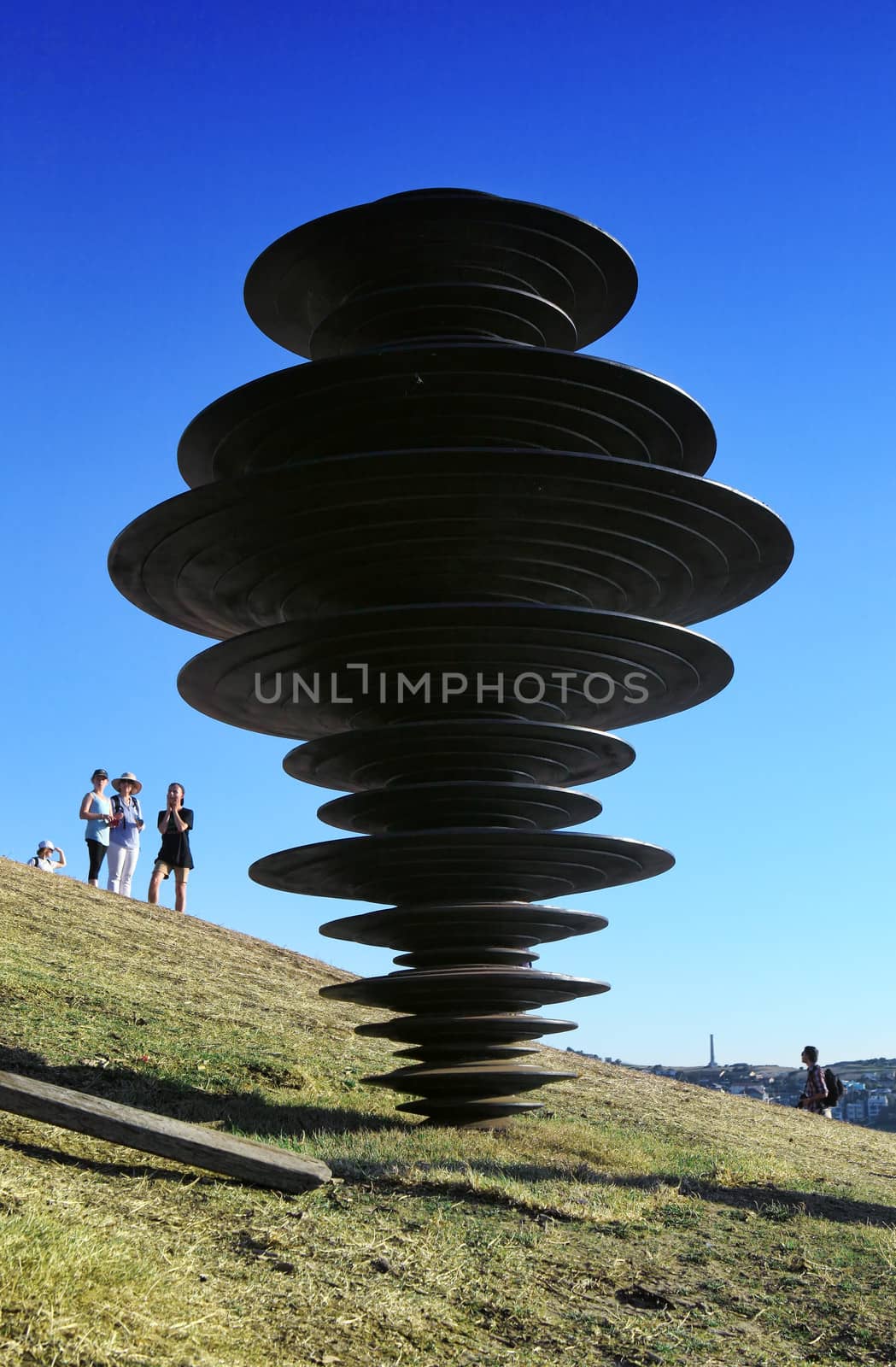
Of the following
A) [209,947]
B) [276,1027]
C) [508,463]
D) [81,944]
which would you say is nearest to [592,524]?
[508,463]

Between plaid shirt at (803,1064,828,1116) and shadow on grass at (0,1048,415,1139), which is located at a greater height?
plaid shirt at (803,1064,828,1116)

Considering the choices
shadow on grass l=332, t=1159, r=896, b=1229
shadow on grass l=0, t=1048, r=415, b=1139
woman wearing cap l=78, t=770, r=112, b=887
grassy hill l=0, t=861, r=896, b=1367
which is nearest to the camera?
grassy hill l=0, t=861, r=896, b=1367

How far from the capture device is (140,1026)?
30.7ft

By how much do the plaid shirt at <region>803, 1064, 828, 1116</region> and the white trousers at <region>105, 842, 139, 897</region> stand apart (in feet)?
30.6

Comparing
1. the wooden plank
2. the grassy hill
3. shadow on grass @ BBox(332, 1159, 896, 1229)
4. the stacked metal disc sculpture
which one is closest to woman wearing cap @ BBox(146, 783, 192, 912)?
the grassy hill

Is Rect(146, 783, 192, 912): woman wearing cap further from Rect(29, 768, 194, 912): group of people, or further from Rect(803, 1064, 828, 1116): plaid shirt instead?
Rect(803, 1064, 828, 1116): plaid shirt

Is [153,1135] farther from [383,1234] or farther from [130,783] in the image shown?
[130,783]

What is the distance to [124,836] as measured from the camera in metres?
16.9

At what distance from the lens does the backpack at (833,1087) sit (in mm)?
16656

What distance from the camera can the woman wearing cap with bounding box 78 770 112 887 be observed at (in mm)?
16516

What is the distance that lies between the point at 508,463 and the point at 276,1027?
5.95 meters

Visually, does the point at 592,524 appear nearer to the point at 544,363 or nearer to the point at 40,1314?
the point at 544,363

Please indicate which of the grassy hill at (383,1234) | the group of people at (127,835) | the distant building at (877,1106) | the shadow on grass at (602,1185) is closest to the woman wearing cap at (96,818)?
the group of people at (127,835)

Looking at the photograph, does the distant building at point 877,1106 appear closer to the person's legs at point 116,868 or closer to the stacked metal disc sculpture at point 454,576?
the person's legs at point 116,868
